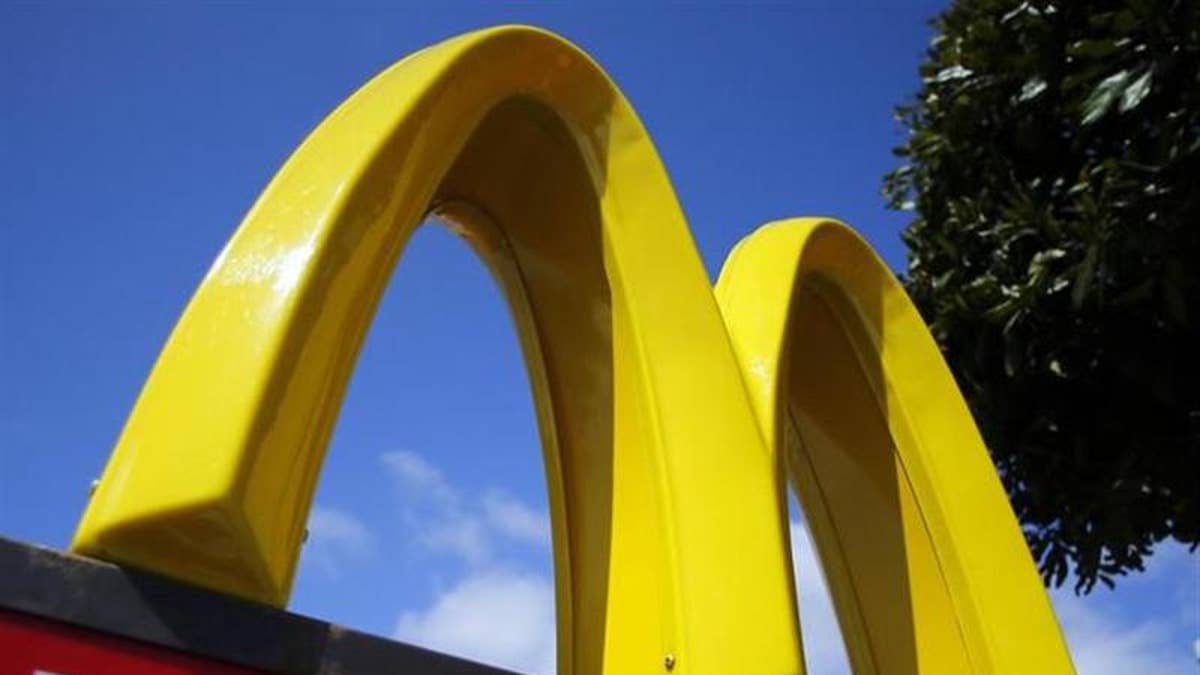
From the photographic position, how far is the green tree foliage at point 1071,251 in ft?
23.4

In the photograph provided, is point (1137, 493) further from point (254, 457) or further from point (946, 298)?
point (254, 457)

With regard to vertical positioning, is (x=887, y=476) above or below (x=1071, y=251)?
below

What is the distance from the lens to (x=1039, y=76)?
8047 mm

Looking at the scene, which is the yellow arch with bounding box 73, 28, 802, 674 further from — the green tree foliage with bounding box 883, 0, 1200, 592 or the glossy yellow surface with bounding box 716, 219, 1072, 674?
the green tree foliage with bounding box 883, 0, 1200, 592

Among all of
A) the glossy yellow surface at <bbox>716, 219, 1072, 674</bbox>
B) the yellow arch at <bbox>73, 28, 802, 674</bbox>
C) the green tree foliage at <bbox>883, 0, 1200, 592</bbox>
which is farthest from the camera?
the green tree foliage at <bbox>883, 0, 1200, 592</bbox>

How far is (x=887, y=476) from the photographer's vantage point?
17.4 feet

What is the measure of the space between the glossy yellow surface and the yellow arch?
0.94 metres

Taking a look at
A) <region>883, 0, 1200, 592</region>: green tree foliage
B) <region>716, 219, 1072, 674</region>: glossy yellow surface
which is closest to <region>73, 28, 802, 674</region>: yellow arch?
<region>716, 219, 1072, 674</region>: glossy yellow surface

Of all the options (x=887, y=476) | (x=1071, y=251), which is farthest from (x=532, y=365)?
(x=1071, y=251)

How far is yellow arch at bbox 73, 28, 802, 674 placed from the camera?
2404 mm

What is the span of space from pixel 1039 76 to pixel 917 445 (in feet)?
12.7

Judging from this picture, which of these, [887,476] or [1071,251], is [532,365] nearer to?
[887,476]

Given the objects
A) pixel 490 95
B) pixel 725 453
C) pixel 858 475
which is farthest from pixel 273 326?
pixel 858 475

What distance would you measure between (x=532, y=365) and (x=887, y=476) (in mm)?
1982
